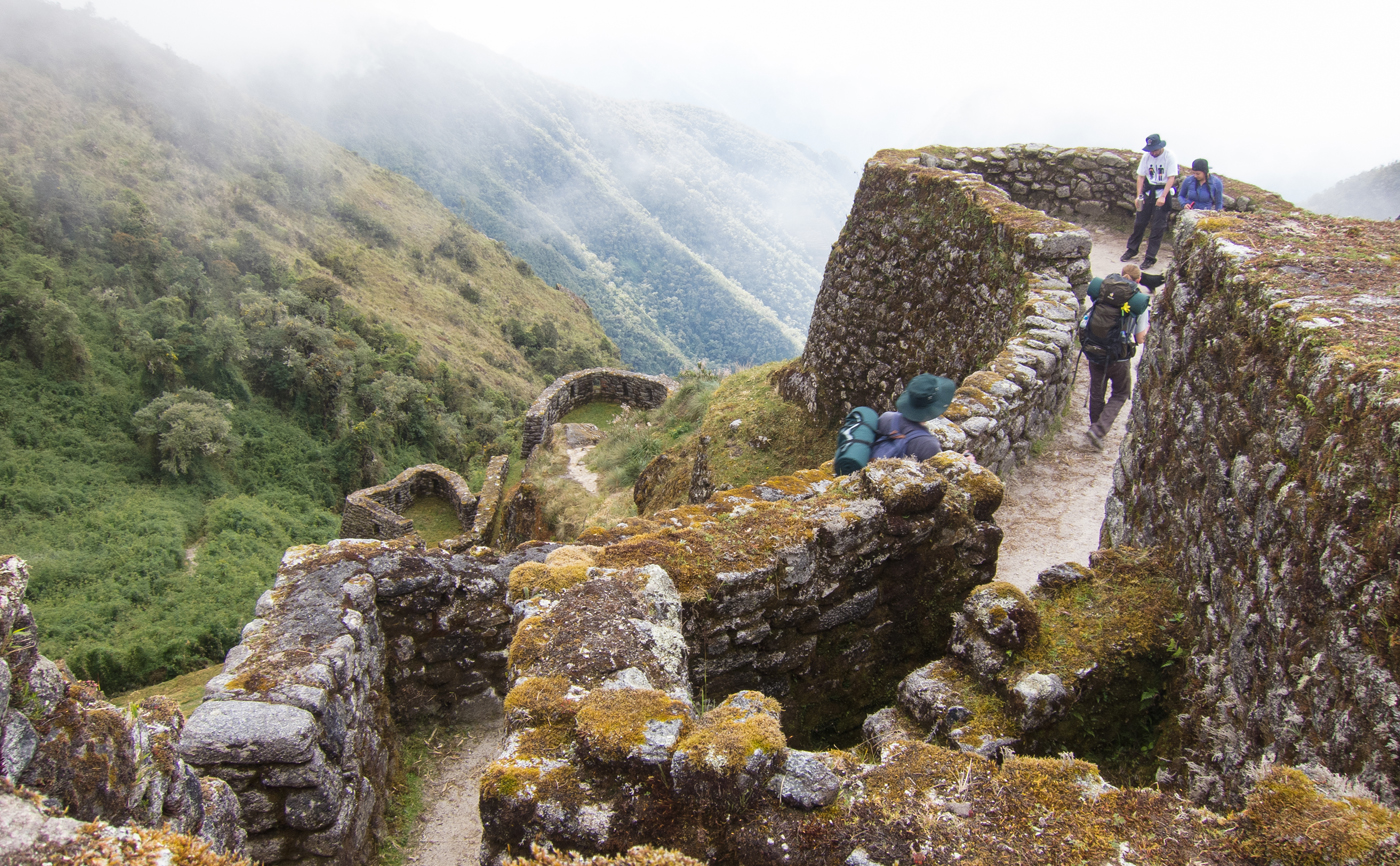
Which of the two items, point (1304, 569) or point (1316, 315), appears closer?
point (1304, 569)

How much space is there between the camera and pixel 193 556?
33656 millimetres

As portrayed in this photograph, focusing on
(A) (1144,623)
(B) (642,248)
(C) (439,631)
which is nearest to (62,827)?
(C) (439,631)

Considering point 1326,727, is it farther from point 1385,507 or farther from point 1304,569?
point 1385,507

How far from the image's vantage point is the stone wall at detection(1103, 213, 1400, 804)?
3143 millimetres

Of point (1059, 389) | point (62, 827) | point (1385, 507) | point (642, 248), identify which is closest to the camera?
point (62, 827)

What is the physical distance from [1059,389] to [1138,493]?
3082mm

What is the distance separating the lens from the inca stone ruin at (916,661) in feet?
8.86

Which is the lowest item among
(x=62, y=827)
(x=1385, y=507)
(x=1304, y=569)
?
(x=62, y=827)

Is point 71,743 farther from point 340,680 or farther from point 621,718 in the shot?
point 340,680

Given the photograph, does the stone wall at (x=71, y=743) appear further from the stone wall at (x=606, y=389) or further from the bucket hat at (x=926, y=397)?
the stone wall at (x=606, y=389)

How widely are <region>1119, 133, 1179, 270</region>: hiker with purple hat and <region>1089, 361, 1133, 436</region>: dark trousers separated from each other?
16.4 ft

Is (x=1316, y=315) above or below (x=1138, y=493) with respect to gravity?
above

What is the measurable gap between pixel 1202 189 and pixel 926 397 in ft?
28.8

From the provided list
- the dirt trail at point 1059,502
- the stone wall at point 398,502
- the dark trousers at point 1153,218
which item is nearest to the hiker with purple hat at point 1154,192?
the dark trousers at point 1153,218
